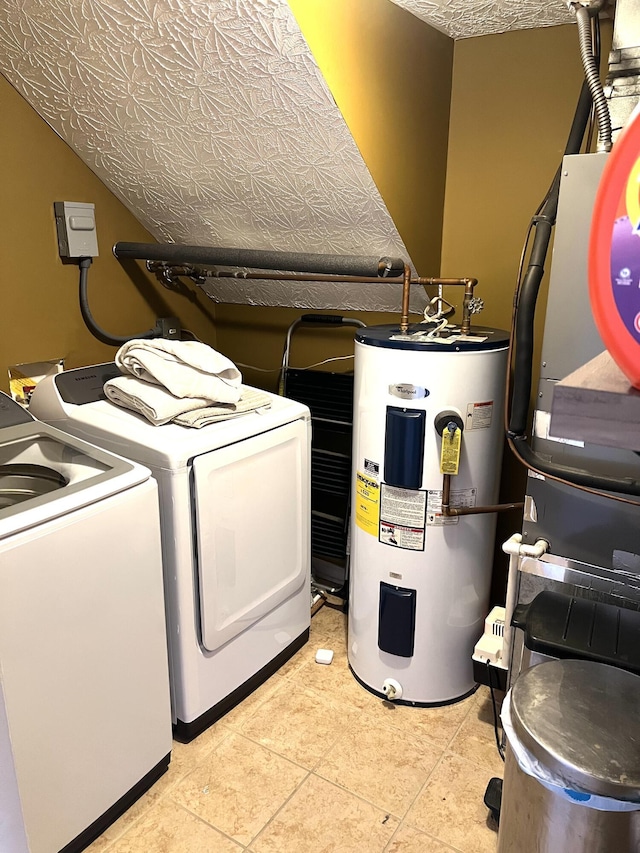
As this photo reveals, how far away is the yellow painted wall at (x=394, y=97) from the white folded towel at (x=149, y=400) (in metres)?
0.87

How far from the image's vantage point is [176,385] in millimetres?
1826

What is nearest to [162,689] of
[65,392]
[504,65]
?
[65,392]

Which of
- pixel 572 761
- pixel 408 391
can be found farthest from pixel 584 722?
pixel 408 391

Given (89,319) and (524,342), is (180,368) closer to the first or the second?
(89,319)

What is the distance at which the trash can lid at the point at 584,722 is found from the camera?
3.34ft

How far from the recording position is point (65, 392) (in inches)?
77.2

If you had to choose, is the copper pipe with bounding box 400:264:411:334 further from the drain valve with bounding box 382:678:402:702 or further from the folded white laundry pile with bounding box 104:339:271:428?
Answer: the drain valve with bounding box 382:678:402:702

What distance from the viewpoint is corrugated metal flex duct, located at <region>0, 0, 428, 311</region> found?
150cm

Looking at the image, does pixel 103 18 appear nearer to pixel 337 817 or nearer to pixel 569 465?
pixel 569 465

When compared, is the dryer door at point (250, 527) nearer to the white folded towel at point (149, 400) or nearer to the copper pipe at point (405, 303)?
the white folded towel at point (149, 400)

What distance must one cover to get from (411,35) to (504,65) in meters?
0.36

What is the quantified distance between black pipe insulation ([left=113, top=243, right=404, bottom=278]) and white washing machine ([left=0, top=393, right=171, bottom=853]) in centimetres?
82

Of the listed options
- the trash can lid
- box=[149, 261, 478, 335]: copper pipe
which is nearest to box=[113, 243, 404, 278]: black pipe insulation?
box=[149, 261, 478, 335]: copper pipe

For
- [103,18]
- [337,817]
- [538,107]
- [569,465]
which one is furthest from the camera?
[538,107]
